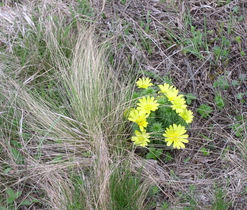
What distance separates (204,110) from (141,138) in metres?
0.63

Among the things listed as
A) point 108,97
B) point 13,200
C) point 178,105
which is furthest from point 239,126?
point 13,200

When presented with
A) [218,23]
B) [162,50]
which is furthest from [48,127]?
[218,23]

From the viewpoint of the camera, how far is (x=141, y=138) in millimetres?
2141

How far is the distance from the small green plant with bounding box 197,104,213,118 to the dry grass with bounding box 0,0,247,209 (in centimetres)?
5

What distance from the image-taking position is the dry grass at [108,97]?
6.68 feet

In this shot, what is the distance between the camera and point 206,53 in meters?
2.81

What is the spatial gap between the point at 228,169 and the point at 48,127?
1.31m

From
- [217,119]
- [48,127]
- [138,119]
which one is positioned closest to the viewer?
[138,119]

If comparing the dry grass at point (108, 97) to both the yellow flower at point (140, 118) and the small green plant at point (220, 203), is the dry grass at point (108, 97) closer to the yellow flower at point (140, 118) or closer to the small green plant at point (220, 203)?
the small green plant at point (220, 203)

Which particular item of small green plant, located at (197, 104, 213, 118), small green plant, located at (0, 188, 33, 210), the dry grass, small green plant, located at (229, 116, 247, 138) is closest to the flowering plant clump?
the dry grass

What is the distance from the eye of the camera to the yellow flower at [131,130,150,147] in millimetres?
2123

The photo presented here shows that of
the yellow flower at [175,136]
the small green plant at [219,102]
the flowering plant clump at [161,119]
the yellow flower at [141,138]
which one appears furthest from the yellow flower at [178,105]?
the small green plant at [219,102]

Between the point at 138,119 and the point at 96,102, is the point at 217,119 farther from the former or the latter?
the point at 96,102

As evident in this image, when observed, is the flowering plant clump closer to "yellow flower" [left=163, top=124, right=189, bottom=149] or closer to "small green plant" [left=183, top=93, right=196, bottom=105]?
"yellow flower" [left=163, top=124, right=189, bottom=149]
